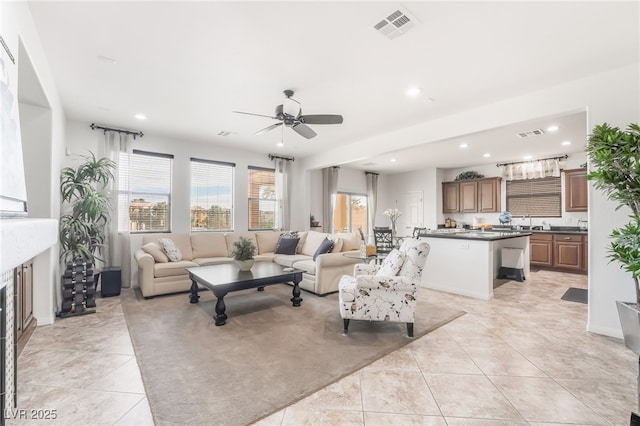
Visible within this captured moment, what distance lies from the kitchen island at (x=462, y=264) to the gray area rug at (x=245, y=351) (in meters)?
0.91

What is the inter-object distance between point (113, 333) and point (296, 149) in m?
4.59

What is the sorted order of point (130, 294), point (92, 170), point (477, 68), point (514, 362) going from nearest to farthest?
point (514, 362) < point (477, 68) < point (92, 170) < point (130, 294)

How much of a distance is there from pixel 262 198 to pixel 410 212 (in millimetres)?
4841

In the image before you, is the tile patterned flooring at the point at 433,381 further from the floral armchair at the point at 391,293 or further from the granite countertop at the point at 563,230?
the granite countertop at the point at 563,230

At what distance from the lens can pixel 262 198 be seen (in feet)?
22.1

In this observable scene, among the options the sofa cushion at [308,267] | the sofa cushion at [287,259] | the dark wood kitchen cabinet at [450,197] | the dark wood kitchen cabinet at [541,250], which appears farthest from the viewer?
the dark wood kitchen cabinet at [450,197]

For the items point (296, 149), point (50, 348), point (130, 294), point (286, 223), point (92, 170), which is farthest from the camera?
point (286, 223)

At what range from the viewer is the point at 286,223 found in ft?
22.4

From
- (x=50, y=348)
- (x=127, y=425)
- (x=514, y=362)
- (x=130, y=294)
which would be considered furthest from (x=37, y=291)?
(x=514, y=362)

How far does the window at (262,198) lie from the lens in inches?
259

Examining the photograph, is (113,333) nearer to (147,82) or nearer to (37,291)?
(37,291)

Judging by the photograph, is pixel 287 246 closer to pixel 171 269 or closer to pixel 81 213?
pixel 171 269

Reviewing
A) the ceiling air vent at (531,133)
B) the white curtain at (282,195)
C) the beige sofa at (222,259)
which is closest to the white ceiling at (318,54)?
the ceiling air vent at (531,133)

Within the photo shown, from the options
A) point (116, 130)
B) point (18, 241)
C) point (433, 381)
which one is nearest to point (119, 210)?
point (116, 130)
